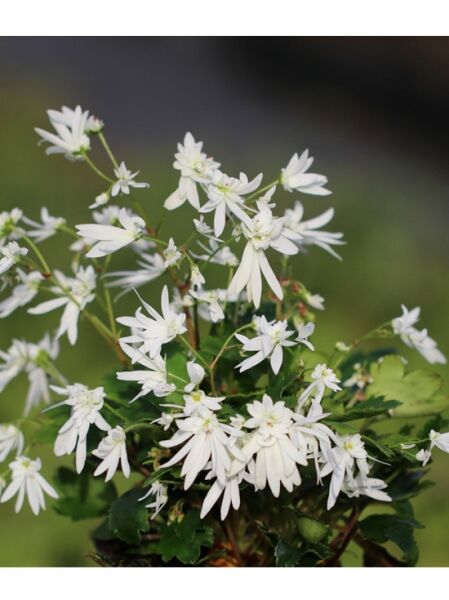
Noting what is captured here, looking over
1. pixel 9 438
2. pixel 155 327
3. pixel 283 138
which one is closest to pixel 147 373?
pixel 155 327

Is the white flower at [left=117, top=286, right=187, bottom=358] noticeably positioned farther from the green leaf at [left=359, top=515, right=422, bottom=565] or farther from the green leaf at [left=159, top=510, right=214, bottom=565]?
the green leaf at [left=359, top=515, right=422, bottom=565]

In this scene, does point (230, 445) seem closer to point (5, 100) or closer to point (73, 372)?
point (73, 372)

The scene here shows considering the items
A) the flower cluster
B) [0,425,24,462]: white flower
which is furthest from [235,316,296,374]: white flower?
[0,425,24,462]: white flower

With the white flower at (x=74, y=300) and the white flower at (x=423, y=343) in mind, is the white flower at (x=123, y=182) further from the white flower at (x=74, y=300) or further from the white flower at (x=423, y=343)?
the white flower at (x=423, y=343)

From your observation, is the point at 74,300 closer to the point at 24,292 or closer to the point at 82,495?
the point at 24,292

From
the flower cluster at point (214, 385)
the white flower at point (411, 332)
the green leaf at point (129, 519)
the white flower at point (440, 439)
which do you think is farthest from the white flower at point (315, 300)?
the green leaf at point (129, 519)

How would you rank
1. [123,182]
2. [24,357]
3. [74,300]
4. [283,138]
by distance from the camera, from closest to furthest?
1. [123,182]
2. [74,300]
3. [24,357]
4. [283,138]

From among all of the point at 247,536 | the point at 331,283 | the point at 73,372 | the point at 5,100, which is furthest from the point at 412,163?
the point at 247,536
